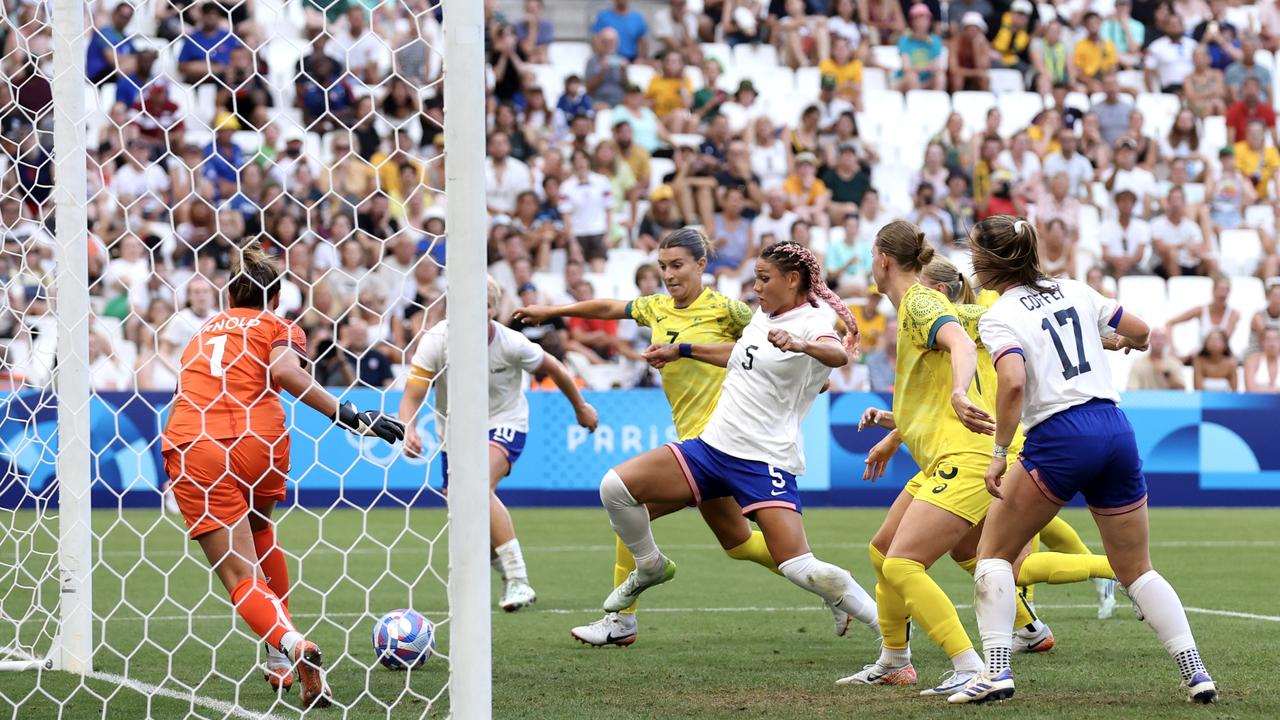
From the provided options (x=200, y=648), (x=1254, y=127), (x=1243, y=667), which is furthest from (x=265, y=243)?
(x=1254, y=127)

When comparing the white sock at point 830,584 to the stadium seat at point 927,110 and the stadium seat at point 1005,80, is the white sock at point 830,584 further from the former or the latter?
the stadium seat at point 1005,80

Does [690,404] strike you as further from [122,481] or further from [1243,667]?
[122,481]

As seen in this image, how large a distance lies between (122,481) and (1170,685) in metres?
11.6

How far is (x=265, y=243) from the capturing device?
16.5 m

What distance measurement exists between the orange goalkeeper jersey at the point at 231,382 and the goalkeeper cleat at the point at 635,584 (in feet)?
6.82

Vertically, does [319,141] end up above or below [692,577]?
above

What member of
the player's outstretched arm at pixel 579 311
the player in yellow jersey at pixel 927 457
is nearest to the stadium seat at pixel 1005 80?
the player's outstretched arm at pixel 579 311

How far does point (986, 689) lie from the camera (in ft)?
18.9

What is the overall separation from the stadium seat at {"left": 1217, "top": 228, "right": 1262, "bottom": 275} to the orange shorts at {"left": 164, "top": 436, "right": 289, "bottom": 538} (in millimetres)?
16939

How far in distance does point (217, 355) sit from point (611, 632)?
2.53 metres

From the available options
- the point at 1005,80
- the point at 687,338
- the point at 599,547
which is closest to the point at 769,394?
the point at 687,338

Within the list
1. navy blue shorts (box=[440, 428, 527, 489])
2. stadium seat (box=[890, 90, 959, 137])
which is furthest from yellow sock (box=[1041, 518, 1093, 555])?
stadium seat (box=[890, 90, 959, 137])

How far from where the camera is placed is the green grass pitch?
593cm

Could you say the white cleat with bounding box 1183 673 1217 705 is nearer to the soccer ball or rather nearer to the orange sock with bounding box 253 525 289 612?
the soccer ball
